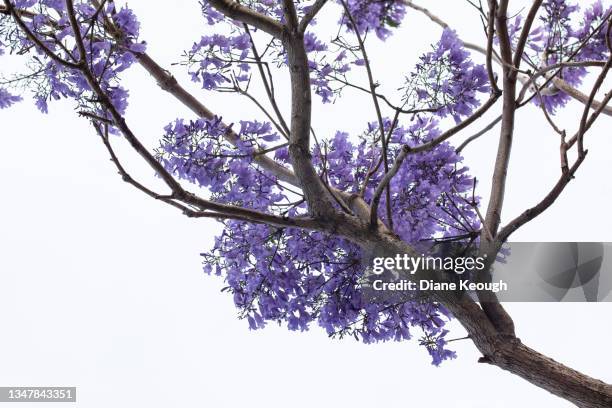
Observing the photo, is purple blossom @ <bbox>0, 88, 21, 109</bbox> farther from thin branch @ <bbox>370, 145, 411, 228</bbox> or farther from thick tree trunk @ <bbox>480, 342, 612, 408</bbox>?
thick tree trunk @ <bbox>480, 342, 612, 408</bbox>

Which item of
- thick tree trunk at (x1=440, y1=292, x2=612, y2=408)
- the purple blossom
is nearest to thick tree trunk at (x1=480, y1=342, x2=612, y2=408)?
thick tree trunk at (x1=440, y1=292, x2=612, y2=408)

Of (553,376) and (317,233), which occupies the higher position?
(317,233)

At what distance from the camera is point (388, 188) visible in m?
1.33

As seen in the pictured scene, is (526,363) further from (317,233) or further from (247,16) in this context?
(247,16)

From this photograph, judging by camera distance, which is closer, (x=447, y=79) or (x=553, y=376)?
(x=553, y=376)

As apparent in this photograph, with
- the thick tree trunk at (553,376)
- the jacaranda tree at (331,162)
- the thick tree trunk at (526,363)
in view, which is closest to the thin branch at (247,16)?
the jacaranda tree at (331,162)

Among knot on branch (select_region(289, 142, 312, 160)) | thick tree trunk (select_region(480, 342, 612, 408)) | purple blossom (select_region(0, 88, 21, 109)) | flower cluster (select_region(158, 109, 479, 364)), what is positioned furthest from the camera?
purple blossom (select_region(0, 88, 21, 109))

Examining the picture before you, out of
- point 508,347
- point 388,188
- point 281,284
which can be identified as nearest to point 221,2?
point 388,188

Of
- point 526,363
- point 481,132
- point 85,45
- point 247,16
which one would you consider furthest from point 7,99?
point 526,363

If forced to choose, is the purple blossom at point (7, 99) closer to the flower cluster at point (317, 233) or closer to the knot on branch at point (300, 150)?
the flower cluster at point (317, 233)

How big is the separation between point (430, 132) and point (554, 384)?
582 millimetres

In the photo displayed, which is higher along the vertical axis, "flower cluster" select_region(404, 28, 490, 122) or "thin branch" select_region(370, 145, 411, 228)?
"flower cluster" select_region(404, 28, 490, 122)

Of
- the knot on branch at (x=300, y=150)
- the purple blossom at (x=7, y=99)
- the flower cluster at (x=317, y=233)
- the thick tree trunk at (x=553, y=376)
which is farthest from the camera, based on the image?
the purple blossom at (x=7, y=99)

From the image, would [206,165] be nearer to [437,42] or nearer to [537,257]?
[437,42]
